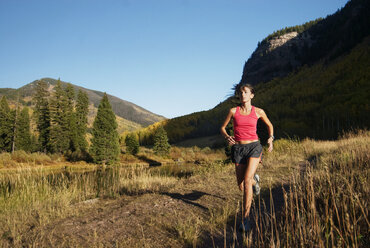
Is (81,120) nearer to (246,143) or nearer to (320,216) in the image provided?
(246,143)

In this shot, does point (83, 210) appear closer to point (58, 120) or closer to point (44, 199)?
point (44, 199)

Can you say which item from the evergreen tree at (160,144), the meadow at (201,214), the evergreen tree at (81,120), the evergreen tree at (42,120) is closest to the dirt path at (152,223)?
the meadow at (201,214)

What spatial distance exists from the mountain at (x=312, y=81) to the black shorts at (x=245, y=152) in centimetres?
180

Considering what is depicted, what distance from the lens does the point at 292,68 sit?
3474 inches

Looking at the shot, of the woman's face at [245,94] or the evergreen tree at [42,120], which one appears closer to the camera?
the woman's face at [245,94]

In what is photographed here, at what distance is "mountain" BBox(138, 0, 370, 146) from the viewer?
3228cm

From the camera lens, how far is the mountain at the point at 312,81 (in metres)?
32.3

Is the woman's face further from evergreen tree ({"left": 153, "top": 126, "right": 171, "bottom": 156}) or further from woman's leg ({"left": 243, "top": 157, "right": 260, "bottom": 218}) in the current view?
evergreen tree ({"left": 153, "top": 126, "right": 171, "bottom": 156})

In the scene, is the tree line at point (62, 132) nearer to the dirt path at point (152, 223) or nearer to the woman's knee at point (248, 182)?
the dirt path at point (152, 223)

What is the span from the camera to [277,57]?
3863 inches

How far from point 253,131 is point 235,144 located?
339 millimetres

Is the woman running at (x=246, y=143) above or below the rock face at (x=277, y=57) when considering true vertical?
below

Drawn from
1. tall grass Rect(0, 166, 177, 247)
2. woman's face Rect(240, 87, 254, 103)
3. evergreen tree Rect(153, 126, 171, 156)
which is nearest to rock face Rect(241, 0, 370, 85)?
evergreen tree Rect(153, 126, 171, 156)

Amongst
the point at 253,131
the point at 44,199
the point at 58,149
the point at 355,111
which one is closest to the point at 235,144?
the point at 253,131
